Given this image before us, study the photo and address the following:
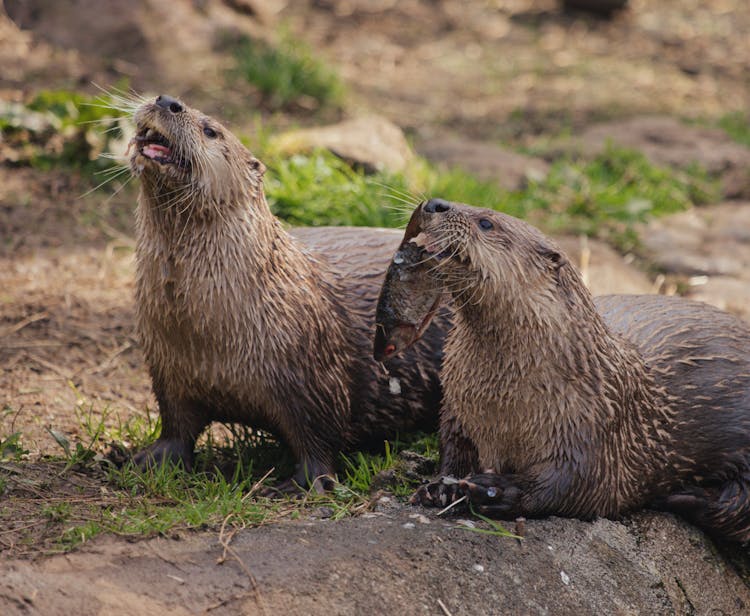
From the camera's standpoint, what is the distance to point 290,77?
7.38 metres

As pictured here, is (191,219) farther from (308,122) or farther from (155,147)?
(308,122)

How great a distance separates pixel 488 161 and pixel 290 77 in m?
1.61

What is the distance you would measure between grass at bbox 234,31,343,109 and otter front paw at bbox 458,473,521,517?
181 inches

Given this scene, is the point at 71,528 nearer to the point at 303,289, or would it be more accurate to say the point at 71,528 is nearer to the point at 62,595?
the point at 62,595

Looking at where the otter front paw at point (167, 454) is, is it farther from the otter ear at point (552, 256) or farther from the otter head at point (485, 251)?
the otter ear at point (552, 256)

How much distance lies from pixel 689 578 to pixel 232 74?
523 cm

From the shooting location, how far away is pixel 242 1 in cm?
837

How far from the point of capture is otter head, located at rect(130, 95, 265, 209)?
131 inches

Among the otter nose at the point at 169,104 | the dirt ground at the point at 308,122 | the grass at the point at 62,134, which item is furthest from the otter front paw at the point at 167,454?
the grass at the point at 62,134

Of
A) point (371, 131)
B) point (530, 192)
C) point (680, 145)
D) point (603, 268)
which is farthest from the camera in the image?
point (680, 145)

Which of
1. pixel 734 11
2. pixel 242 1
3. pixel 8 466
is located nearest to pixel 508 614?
pixel 8 466

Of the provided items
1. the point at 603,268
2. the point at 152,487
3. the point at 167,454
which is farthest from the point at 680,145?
the point at 152,487

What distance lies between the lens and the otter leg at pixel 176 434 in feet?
11.8

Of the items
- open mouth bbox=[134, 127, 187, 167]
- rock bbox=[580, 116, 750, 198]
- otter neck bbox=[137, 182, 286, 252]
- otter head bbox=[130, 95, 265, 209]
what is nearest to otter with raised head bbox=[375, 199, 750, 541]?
otter neck bbox=[137, 182, 286, 252]
